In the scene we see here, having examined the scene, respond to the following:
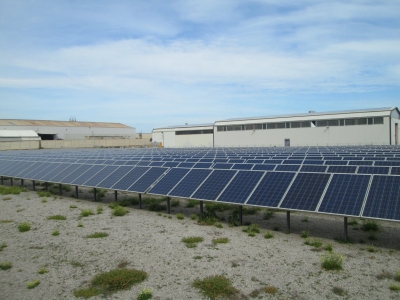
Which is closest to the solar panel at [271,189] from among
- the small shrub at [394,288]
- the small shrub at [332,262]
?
the small shrub at [332,262]

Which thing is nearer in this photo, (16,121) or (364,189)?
(364,189)

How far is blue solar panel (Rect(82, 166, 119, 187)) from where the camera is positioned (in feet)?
62.3

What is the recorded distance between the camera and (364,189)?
11195 mm

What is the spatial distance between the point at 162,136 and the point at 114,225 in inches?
2634

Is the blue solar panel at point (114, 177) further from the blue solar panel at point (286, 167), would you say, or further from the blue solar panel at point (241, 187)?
the blue solar panel at point (286, 167)

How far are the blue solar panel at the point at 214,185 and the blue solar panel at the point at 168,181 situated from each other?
1.62 m

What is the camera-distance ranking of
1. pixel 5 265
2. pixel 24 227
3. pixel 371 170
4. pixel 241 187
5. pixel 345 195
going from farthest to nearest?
pixel 371 170, pixel 24 227, pixel 241 187, pixel 345 195, pixel 5 265

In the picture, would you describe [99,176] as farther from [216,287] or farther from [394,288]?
[394,288]

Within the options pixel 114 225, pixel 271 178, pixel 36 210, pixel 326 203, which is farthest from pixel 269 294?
pixel 36 210

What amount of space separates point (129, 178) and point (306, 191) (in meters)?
9.52

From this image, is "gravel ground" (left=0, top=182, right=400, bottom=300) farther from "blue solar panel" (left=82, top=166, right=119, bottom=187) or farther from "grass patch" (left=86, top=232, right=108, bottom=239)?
"blue solar panel" (left=82, top=166, right=119, bottom=187)

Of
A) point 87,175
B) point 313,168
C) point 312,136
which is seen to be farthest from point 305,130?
point 87,175

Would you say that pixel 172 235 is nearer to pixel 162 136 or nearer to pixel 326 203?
pixel 326 203

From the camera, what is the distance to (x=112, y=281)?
8.55 metres
